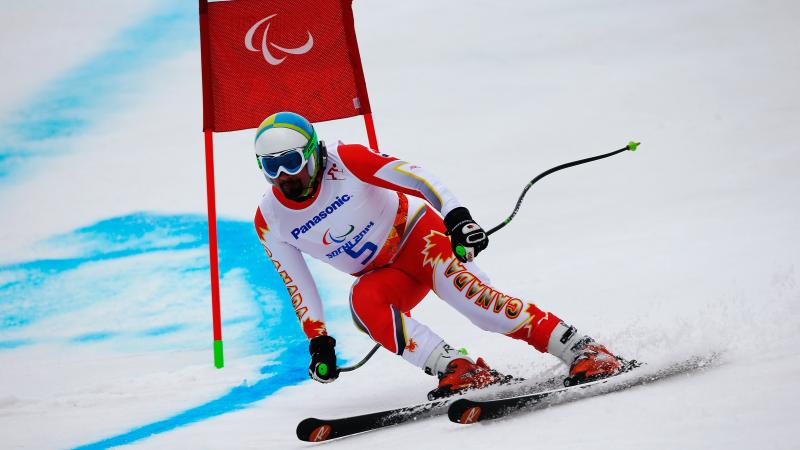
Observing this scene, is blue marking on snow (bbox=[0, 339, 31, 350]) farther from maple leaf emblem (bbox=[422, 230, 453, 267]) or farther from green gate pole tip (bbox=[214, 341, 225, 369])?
maple leaf emblem (bbox=[422, 230, 453, 267])

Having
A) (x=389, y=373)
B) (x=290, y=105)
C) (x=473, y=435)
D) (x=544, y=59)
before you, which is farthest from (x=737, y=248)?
(x=544, y=59)

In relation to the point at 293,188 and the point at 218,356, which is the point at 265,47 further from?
the point at 293,188

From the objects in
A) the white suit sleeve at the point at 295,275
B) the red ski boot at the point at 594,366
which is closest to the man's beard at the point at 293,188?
the white suit sleeve at the point at 295,275

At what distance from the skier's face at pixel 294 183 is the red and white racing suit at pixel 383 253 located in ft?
0.25

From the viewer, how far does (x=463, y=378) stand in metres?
3.12

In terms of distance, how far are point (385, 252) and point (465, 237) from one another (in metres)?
0.54


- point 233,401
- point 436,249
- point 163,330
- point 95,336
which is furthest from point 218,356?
point 436,249

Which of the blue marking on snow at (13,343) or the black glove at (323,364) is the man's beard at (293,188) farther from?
the blue marking on snow at (13,343)

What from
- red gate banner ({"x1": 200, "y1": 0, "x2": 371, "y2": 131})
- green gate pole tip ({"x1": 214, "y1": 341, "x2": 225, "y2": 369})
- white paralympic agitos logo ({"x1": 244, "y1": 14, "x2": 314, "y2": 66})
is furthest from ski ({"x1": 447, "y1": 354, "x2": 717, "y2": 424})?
white paralympic agitos logo ({"x1": 244, "y1": 14, "x2": 314, "y2": 66})

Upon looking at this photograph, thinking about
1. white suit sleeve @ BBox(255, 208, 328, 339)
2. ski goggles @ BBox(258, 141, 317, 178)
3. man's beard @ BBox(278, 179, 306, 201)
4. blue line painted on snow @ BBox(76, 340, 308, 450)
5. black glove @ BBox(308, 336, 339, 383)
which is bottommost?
blue line painted on snow @ BBox(76, 340, 308, 450)

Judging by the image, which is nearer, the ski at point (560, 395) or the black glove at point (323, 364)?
the ski at point (560, 395)

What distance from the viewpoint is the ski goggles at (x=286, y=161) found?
125 inches

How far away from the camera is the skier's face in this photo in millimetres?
3225

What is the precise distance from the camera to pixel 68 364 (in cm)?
551
